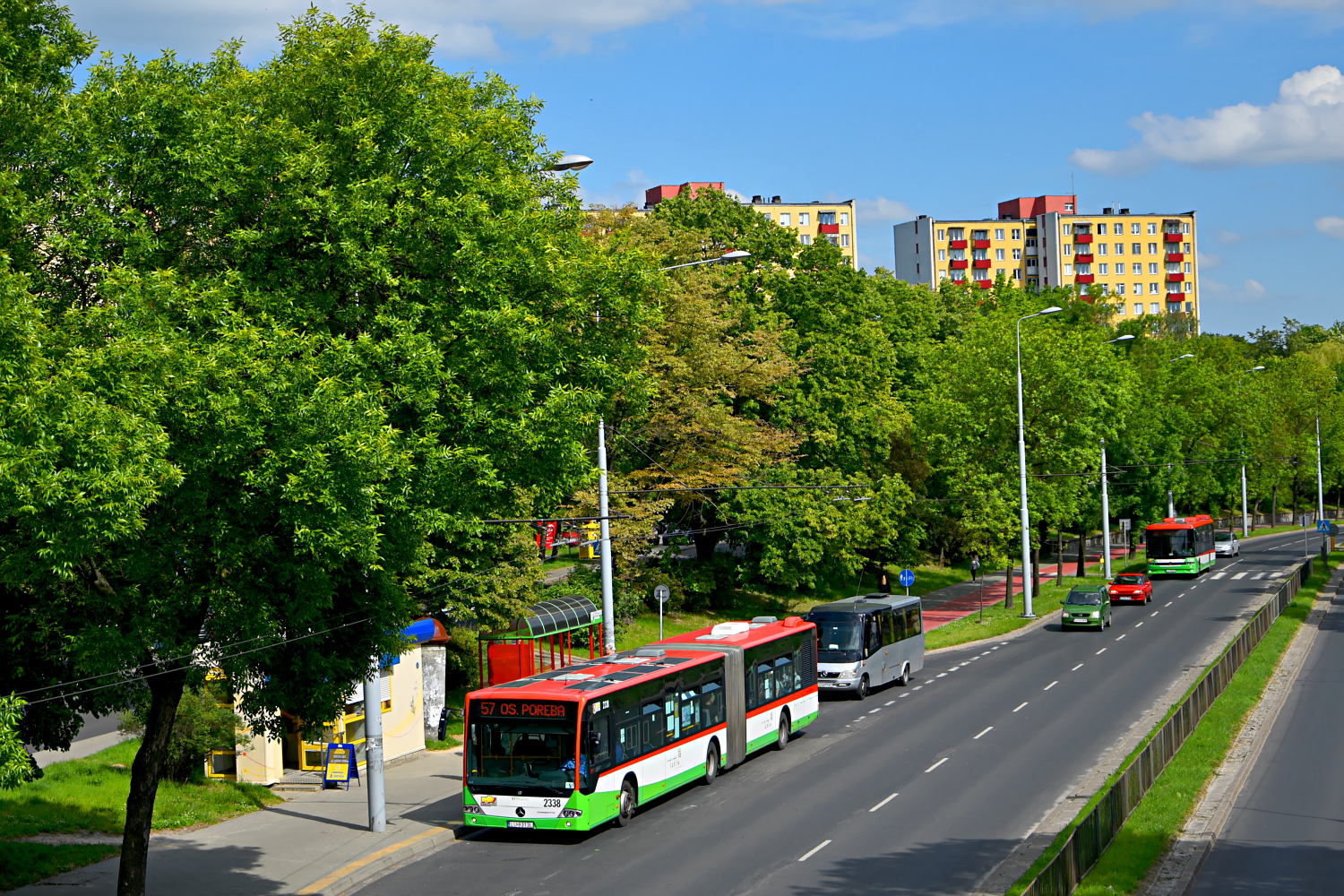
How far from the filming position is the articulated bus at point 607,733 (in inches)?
774

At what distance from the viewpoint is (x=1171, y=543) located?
220 ft

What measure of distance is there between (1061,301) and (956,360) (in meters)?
38.4

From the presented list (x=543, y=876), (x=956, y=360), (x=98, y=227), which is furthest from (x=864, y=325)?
(x=98, y=227)

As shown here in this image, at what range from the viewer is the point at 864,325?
53281 mm

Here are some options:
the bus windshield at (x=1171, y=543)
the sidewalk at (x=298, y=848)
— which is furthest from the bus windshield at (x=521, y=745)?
the bus windshield at (x=1171, y=543)

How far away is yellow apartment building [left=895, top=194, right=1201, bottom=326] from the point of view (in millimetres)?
152750

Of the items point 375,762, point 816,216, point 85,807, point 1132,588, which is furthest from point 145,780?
point 816,216

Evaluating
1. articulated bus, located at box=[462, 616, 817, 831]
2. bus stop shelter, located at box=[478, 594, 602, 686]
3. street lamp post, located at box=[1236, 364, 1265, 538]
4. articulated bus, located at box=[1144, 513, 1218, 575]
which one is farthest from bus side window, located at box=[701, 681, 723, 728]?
street lamp post, located at box=[1236, 364, 1265, 538]

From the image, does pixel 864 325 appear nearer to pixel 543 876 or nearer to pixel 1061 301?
pixel 543 876

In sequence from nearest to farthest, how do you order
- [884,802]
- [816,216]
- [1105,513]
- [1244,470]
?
1. [884,802]
2. [1105,513]
3. [1244,470]
4. [816,216]

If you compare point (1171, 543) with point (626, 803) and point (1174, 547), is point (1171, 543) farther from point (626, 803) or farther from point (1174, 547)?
point (626, 803)

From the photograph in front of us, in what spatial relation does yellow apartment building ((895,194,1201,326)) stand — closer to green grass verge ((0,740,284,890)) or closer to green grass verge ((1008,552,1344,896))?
green grass verge ((1008,552,1344,896))

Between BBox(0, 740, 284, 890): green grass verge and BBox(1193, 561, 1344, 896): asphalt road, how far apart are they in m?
15.0

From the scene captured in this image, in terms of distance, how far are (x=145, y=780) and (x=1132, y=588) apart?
48.8 metres
